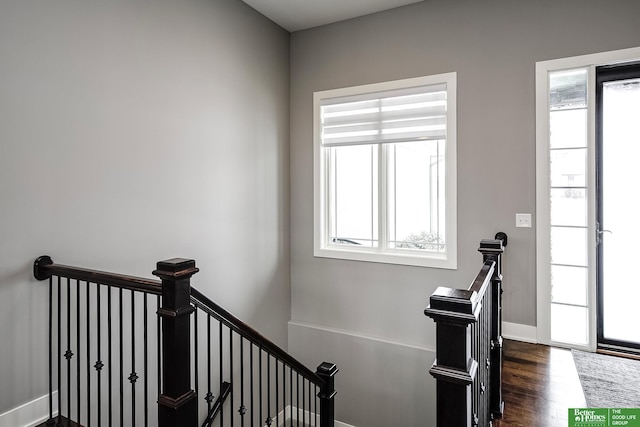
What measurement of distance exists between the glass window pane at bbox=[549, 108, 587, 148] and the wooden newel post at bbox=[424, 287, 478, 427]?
2.39 meters

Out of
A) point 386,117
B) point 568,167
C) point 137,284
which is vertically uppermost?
point 386,117

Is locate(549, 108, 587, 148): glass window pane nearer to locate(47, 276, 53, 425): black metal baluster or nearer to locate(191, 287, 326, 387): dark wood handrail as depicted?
locate(191, 287, 326, 387): dark wood handrail

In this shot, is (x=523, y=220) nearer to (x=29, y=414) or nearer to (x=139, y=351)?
(x=139, y=351)

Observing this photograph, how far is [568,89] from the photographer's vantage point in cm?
295

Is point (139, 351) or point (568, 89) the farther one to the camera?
point (568, 89)

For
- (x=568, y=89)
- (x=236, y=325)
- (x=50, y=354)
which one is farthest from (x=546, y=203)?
(x=50, y=354)

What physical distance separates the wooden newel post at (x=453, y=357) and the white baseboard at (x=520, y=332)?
216 cm

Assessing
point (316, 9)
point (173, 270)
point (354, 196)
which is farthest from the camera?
point (354, 196)

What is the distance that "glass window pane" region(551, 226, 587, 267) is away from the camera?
2.91 meters

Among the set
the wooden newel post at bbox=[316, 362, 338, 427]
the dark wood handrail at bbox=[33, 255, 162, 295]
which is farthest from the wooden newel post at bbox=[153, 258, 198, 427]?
the wooden newel post at bbox=[316, 362, 338, 427]

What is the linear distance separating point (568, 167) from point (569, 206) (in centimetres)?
30

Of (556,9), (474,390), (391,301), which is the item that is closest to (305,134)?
(391,301)

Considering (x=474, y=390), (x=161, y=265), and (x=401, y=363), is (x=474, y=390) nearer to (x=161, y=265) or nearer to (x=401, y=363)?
(x=161, y=265)

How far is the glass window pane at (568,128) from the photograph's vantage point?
9.52 feet
